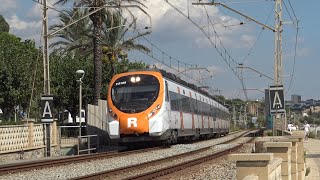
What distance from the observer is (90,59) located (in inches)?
2243

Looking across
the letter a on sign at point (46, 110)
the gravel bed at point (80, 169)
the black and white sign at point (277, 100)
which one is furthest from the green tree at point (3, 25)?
the black and white sign at point (277, 100)

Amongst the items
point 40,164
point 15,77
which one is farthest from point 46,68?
point 15,77

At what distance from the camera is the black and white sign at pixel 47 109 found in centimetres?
2334

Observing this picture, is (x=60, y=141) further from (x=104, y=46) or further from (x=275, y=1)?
(x=104, y=46)

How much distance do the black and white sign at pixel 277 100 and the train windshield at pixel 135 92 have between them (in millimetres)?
7844

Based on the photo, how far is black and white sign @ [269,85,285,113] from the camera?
1769 centimetres

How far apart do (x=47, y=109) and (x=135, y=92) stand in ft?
13.3

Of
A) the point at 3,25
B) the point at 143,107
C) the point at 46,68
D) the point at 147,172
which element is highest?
the point at 3,25

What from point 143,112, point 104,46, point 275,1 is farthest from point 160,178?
point 104,46

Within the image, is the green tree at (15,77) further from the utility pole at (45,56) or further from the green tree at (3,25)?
the green tree at (3,25)

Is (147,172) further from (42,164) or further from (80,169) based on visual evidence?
(42,164)

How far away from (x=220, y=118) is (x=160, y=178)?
36.2 metres

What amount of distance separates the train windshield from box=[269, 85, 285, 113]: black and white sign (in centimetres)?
784

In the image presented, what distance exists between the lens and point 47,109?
23.6 m
